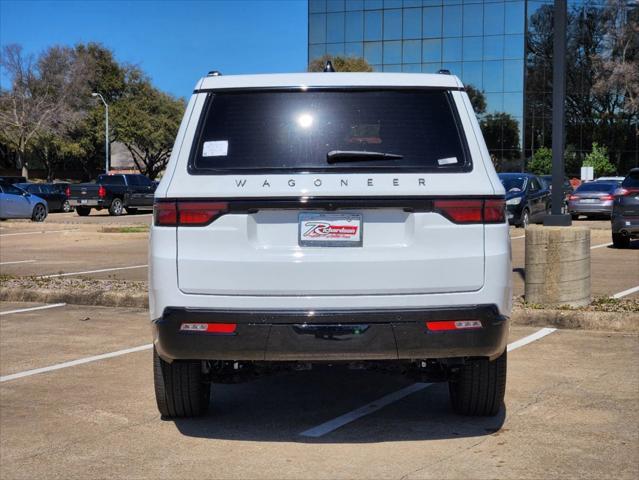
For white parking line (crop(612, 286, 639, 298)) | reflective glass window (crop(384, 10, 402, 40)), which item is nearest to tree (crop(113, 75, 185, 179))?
reflective glass window (crop(384, 10, 402, 40))

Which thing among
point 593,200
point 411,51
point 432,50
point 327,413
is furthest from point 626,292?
point 411,51

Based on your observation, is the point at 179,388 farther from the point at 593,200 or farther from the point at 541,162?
the point at 541,162

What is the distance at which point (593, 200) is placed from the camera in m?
26.7

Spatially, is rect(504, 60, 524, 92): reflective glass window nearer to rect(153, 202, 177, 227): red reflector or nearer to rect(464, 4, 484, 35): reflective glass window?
rect(464, 4, 484, 35): reflective glass window

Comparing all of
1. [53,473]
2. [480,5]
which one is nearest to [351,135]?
[53,473]

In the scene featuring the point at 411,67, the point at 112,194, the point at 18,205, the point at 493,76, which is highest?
the point at 411,67

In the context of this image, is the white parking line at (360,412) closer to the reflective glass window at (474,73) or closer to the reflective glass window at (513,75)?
the reflective glass window at (474,73)

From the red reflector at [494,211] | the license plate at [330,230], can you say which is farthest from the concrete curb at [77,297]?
the red reflector at [494,211]

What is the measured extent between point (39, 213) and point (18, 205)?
0.87 metres

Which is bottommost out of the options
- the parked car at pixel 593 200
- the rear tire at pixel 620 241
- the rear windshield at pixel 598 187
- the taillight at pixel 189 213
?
the rear tire at pixel 620 241

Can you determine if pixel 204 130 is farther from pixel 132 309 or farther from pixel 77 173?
pixel 77 173

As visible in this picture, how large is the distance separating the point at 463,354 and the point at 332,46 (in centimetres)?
5336

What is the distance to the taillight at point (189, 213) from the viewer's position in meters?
4.18

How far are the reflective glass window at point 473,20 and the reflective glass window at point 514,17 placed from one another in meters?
1.60
